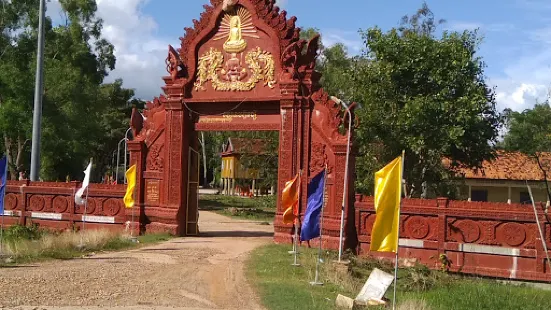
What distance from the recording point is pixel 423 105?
22734mm

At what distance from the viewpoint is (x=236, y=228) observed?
26516 millimetres

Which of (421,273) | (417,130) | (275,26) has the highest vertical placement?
(275,26)

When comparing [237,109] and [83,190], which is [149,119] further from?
[83,190]

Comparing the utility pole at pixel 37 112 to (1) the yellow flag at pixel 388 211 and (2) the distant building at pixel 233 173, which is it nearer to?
Answer: (1) the yellow flag at pixel 388 211

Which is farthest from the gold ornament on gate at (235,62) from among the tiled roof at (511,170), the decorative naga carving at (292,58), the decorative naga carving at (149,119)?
the tiled roof at (511,170)

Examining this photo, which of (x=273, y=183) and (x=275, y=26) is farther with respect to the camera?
(x=273, y=183)

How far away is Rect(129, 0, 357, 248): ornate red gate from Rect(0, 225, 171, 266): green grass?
184 centimetres

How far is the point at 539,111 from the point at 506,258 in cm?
1207

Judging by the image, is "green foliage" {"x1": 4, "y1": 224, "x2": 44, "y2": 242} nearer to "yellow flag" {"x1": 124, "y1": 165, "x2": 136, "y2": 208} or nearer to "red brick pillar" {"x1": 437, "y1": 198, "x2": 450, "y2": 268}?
"yellow flag" {"x1": 124, "y1": 165, "x2": 136, "y2": 208}

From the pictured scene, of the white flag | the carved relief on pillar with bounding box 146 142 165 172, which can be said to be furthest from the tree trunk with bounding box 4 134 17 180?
the carved relief on pillar with bounding box 146 142 165 172

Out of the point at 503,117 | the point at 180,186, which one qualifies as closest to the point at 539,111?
the point at 503,117

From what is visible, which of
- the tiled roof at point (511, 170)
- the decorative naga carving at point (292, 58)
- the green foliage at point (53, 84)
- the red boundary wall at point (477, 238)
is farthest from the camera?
the tiled roof at point (511, 170)

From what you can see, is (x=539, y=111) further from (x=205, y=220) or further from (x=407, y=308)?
(x=407, y=308)

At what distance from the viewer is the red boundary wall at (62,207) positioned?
71.7ft
